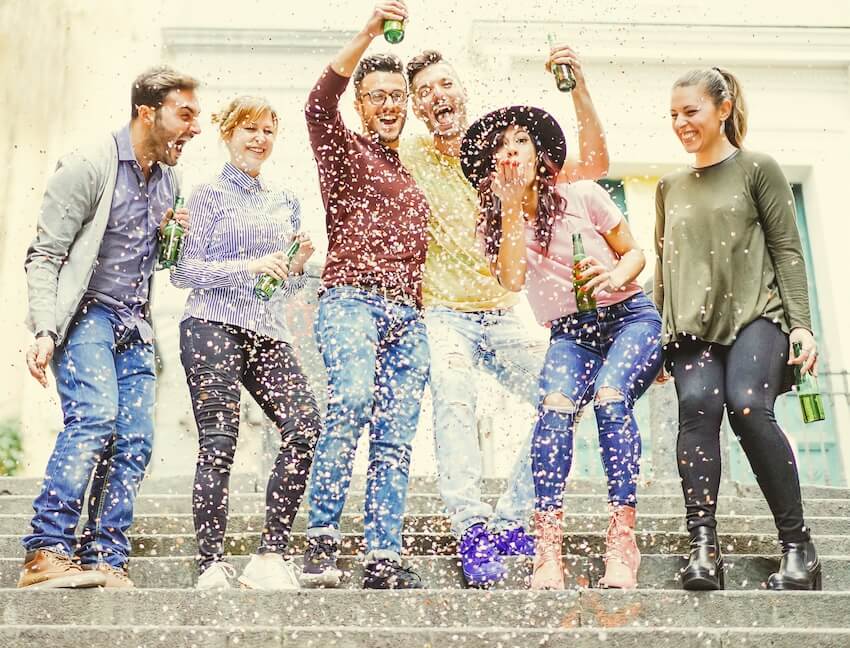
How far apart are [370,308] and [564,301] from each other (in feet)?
2.78

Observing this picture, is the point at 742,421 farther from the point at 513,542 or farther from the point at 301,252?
the point at 301,252

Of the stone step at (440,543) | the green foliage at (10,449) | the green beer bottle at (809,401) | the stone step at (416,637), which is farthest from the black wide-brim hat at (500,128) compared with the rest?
the green foliage at (10,449)

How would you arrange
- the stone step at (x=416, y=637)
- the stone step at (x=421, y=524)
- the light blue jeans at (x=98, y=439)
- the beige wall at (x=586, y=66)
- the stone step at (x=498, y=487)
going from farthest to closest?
the beige wall at (x=586, y=66) < the stone step at (x=498, y=487) < the stone step at (x=421, y=524) < the light blue jeans at (x=98, y=439) < the stone step at (x=416, y=637)

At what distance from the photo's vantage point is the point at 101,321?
4695mm

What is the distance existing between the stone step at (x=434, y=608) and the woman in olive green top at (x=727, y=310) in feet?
0.52

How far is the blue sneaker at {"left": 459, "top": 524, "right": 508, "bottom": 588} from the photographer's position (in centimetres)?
464

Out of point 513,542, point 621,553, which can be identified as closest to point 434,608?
point 621,553

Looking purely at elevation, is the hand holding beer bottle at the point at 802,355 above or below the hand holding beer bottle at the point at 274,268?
below

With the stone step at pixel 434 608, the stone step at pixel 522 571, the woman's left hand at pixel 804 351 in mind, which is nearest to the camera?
the stone step at pixel 434 608

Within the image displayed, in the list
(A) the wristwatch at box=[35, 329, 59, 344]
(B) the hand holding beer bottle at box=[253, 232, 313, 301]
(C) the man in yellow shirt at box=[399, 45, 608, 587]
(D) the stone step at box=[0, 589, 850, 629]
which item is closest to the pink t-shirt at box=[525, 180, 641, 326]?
(C) the man in yellow shirt at box=[399, 45, 608, 587]

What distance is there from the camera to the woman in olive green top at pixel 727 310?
445 centimetres

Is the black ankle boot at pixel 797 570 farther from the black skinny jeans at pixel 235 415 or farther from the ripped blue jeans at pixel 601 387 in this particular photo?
the black skinny jeans at pixel 235 415

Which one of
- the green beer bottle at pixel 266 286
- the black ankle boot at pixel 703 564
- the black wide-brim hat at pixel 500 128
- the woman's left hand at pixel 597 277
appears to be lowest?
the black ankle boot at pixel 703 564

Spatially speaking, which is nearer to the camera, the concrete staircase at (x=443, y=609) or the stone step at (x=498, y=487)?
the concrete staircase at (x=443, y=609)
